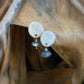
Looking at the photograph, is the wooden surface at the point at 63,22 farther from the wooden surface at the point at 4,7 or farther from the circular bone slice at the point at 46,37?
the wooden surface at the point at 4,7

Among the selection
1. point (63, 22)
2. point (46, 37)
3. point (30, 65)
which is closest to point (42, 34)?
point (46, 37)

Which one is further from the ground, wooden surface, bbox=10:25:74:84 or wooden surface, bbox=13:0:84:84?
wooden surface, bbox=13:0:84:84

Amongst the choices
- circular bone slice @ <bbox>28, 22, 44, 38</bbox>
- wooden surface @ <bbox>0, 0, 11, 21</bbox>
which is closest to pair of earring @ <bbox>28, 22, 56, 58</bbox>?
circular bone slice @ <bbox>28, 22, 44, 38</bbox>

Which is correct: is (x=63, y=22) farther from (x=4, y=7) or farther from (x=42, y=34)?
(x=4, y=7)

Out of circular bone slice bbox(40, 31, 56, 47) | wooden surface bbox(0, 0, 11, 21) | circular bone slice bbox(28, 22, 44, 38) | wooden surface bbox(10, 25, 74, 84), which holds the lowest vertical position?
wooden surface bbox(10, 25, 74, 84)

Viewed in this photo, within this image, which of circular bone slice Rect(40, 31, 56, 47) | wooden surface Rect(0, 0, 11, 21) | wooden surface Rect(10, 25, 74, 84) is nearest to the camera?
circular bone slice Rect(40, 31, 56, 47)

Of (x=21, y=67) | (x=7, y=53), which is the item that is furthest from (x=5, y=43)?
(x=21, y=67)

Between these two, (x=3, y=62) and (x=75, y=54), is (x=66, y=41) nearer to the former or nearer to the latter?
(x=75, y=54)

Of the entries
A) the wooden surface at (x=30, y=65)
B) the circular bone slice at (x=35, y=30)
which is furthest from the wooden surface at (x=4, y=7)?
the circular bone slice at (x=35, y=30)

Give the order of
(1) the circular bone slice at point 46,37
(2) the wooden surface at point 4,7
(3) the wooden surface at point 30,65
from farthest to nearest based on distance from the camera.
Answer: (2) the wooden surface at point 4,7
(3) the wooden surface at point 30,65
(1) the circular bone slice at point 46,37

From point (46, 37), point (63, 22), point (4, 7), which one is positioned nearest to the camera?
point (46, 37)

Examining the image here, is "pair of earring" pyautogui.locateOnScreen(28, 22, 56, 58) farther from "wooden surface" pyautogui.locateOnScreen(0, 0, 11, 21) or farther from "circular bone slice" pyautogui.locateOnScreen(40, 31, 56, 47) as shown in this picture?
"wooden surface" pyautogui.locateOnScreen(0, 0, 11, 21)
